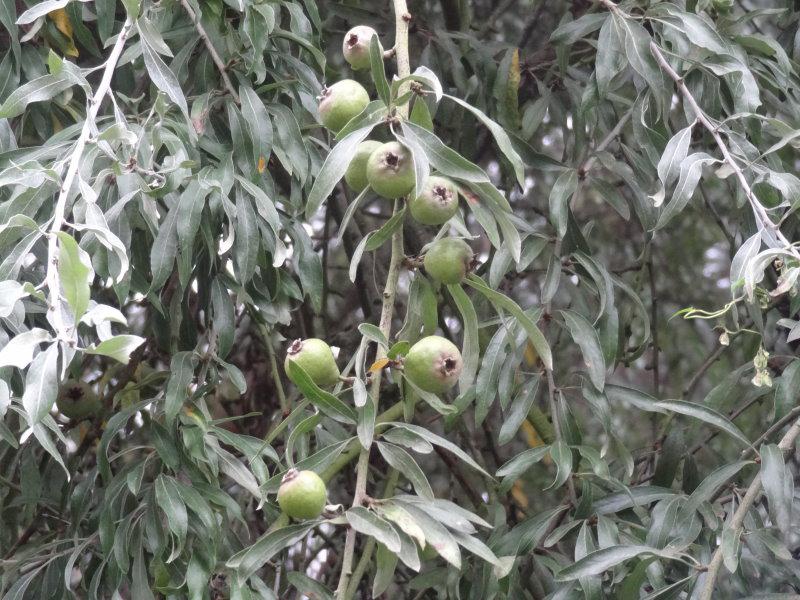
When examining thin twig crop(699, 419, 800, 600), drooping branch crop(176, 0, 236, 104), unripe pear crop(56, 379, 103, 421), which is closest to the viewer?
thin twig crop(699, 419, 800, 600)

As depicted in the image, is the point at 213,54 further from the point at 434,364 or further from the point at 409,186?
the point at 434,364

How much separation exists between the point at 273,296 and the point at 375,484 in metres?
0.85

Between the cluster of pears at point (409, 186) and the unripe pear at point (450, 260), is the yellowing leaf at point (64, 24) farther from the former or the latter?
the unripe pear at point (450, 260)

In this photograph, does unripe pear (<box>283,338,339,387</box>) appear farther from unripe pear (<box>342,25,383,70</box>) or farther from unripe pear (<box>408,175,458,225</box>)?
unripe pear (<box>342,25,383,70</box>)

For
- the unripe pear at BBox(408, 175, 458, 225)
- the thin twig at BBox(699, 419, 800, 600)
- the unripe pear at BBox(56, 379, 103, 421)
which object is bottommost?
the unripe pear at BBox(56, 379, 103, 421)

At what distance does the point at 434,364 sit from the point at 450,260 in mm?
115

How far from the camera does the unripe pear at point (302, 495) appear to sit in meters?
1.03

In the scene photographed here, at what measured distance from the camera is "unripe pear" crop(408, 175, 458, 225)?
108 centimetres

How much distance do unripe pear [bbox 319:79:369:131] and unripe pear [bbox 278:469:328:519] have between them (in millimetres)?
412

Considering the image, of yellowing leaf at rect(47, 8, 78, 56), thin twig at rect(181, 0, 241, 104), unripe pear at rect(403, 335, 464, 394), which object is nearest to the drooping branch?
thin twig at rect(181, 0, 241, 104)

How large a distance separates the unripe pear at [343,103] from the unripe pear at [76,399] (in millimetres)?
1032

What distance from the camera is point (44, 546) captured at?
1.62 metres

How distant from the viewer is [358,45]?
1.22m

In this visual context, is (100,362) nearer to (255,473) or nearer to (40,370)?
(255,473)
